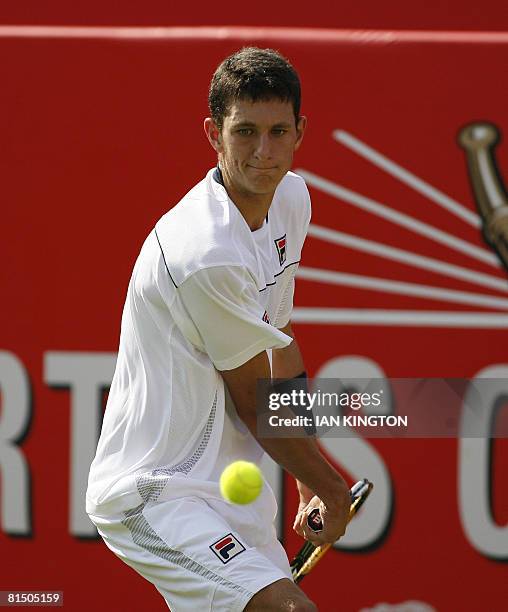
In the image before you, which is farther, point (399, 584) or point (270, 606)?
point (399, 584)

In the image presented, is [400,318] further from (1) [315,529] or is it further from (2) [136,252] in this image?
(1) [315,529]

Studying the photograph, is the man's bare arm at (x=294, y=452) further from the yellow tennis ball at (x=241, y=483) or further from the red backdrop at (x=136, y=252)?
the red backdrop at (x=136, y=252)

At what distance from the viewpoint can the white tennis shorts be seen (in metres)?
2.91

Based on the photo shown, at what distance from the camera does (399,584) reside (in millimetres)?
4359

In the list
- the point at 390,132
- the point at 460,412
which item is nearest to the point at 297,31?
the point at 390,132

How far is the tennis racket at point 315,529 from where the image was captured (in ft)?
10.7

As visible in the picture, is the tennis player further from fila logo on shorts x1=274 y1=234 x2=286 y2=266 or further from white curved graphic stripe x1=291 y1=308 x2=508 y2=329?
white curved graphic stripe x1=291 y1=308 x2=508 y2=329

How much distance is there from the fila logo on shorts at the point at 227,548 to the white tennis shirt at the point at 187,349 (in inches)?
5.4

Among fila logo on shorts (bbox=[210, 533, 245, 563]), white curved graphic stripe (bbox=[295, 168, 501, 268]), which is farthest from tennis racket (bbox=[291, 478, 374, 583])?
white curved graphic stripe (bbox=[295, 168, 501, 268])

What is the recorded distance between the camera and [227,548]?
2.93 metres

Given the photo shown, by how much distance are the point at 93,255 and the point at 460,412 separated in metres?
1.38

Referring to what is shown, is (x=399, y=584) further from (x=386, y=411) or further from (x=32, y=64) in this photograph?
(x=32, y=64)

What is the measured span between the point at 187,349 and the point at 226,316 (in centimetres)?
15

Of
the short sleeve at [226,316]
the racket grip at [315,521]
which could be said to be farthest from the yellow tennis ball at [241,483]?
the racket grip at [315,521]
